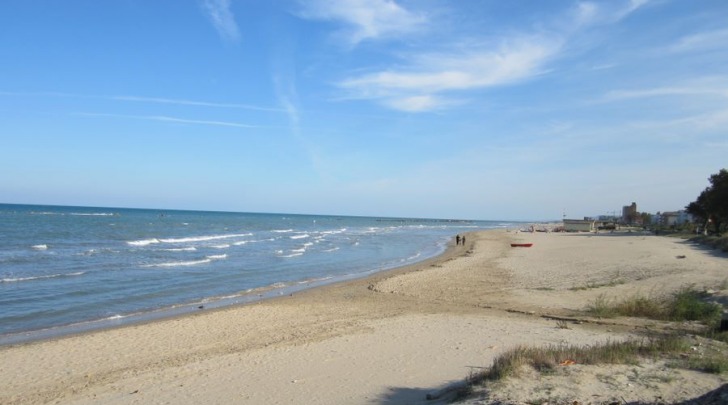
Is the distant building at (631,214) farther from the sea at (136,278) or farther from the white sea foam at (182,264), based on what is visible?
the white sea foam at (182,264)

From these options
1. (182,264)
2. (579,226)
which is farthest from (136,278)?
(579,226)

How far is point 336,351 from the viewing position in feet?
32.7

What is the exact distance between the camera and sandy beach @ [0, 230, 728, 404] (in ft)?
24.4

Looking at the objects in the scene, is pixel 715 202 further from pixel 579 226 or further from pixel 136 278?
pixel 136 278

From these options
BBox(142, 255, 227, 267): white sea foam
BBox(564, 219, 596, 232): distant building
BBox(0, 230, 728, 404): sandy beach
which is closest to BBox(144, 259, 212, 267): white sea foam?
BBox(142, 255, 227, 267): white sea foam

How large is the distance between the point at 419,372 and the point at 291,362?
2.31 m

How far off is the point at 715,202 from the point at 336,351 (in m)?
48.2

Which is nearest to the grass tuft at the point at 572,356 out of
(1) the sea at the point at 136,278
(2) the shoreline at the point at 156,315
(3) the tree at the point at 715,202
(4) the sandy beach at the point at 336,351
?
(4) the sandy beach at the point at 336,351

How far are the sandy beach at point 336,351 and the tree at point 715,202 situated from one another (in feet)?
107

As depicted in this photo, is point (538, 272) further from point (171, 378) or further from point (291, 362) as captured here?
point (171, 378)

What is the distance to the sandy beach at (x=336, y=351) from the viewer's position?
7.44m

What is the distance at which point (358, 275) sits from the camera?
25594 millimetres

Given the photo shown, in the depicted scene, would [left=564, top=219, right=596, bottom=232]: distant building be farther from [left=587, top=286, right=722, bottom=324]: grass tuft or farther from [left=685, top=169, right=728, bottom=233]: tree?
[left=587, top=286, right=722, bottom=324]: grass tuft

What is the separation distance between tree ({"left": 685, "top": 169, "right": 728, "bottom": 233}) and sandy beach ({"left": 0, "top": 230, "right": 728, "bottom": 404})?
32604 mm
